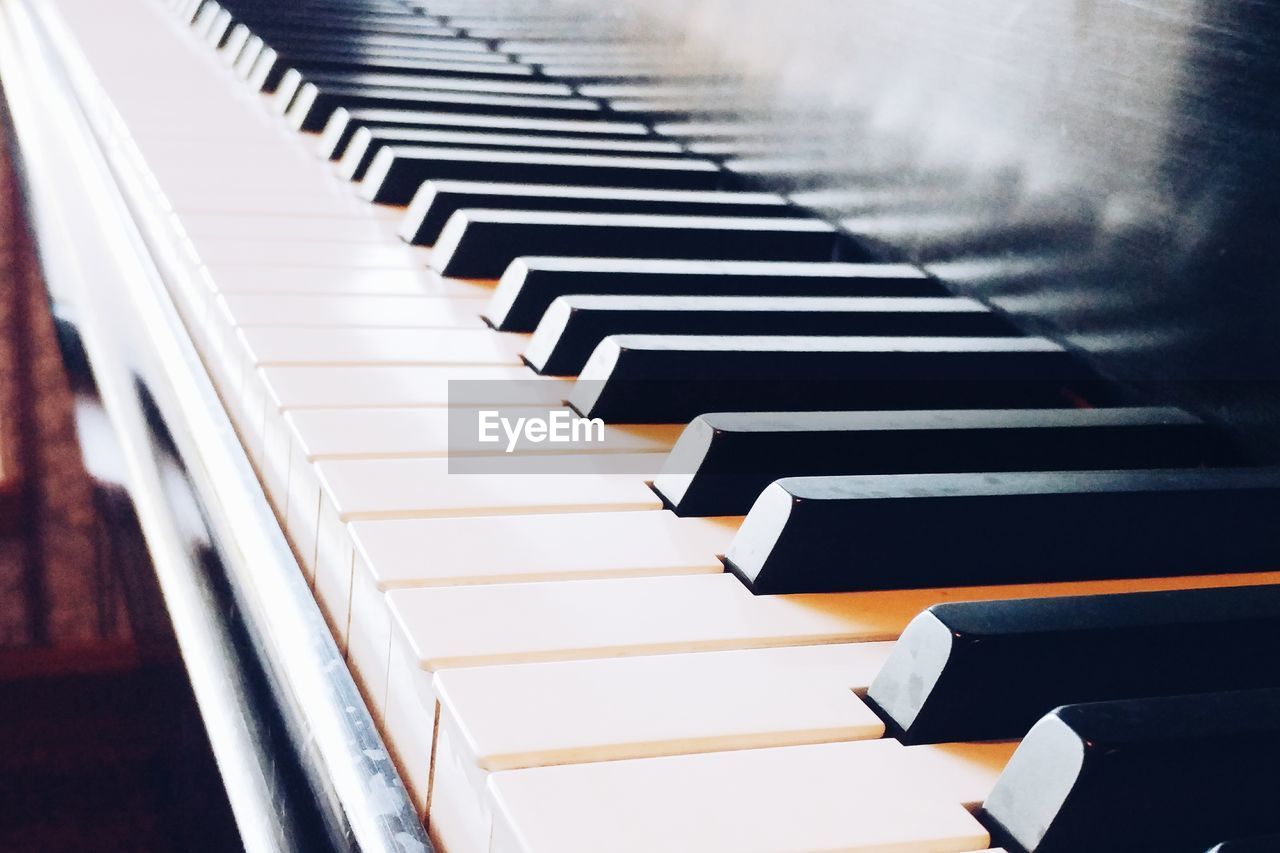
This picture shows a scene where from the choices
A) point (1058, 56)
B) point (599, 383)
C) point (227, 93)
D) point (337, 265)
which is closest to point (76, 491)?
point (227, 93)

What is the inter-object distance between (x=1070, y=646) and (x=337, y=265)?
0.71 metres

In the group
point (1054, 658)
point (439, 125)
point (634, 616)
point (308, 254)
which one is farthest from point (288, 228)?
point (1054, 658)

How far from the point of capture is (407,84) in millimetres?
1601

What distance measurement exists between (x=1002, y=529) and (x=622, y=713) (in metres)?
0.25

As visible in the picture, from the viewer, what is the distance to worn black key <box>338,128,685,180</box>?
1363mm

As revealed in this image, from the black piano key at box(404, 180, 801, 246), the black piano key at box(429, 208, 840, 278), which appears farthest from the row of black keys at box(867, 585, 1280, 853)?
the black piano key at box(404, 180, 801, 246)

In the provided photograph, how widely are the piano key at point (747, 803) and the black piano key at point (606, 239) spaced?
65cm

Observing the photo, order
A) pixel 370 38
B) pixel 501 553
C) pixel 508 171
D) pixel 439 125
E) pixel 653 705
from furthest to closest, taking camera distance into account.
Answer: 1. pixel 370 38
2. pixel 439 125
3. pixel 508 171
4. pixel 501 553
5. pixel 653 705

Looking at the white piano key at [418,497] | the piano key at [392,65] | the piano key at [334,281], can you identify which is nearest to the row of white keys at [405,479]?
the white piano key at [418,497]

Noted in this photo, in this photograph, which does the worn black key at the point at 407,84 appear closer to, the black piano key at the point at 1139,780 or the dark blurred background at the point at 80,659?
the dark blurred background at the point at 80,659

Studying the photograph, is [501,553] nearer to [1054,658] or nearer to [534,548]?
[534,548]

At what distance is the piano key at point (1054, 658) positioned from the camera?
1.83 ft

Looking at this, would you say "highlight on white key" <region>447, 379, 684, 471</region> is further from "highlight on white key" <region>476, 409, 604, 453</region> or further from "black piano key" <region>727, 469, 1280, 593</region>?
"black piano key" <region>727, 469, 1280, 593</region>

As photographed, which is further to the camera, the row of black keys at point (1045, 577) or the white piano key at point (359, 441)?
the white piano key at point (359, 441)
